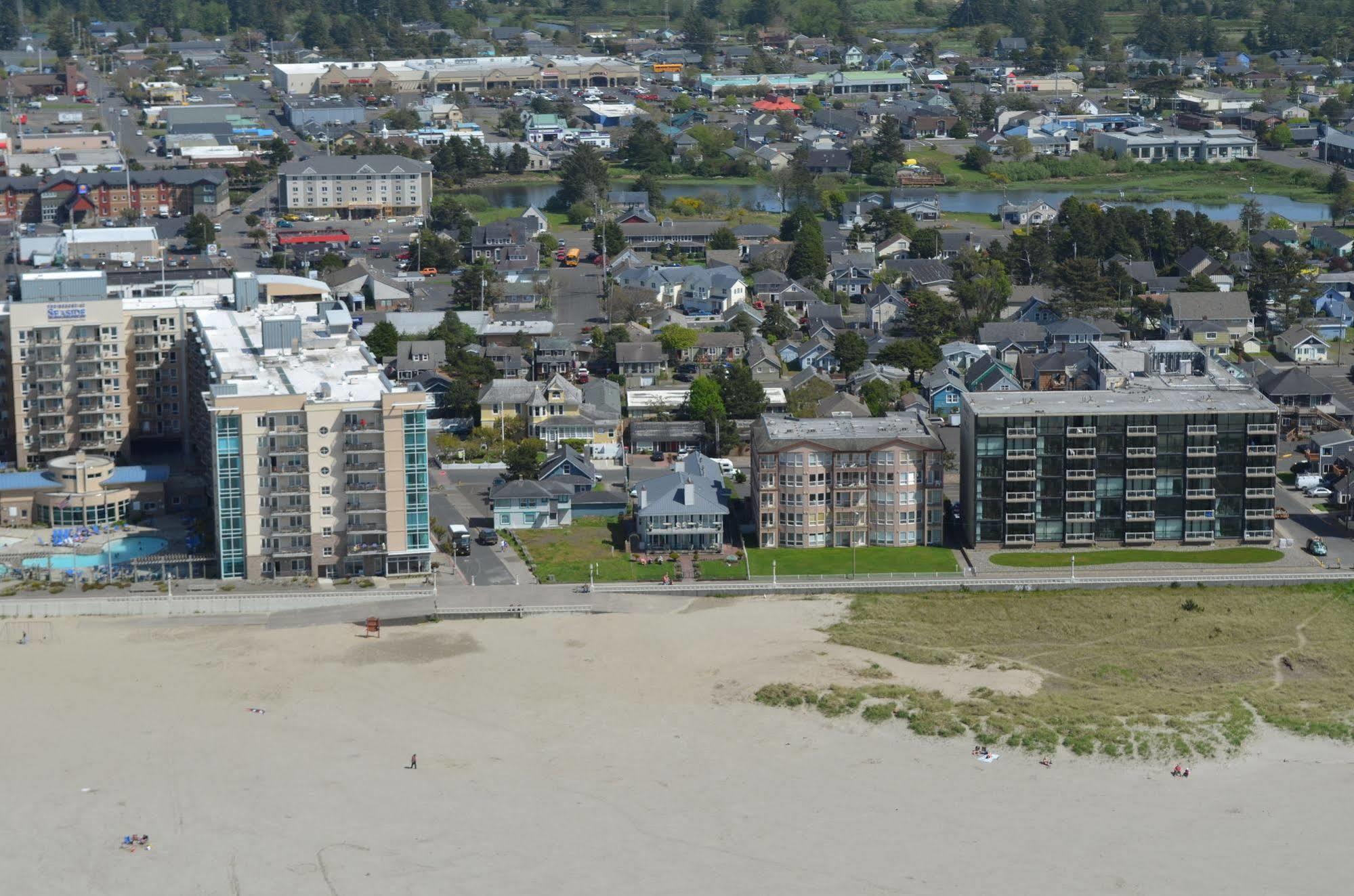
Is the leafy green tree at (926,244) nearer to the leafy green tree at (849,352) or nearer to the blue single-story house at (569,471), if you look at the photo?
the leafy green tree at (849,352)

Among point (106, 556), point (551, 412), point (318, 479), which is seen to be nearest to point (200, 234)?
point (551, 412)

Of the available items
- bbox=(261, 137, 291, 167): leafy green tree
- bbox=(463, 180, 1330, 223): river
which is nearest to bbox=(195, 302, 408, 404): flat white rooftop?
bbox=(463, 180, 1330, 223): river

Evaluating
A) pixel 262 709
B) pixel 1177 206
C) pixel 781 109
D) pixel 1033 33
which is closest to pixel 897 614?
pixel 262 709

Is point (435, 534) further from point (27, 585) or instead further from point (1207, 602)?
point (1207, 602)

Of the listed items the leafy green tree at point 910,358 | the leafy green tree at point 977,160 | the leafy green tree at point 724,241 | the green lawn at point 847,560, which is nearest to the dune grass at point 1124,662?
the green lawn at point 847,560

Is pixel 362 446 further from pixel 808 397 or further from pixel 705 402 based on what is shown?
pixel 808 397
